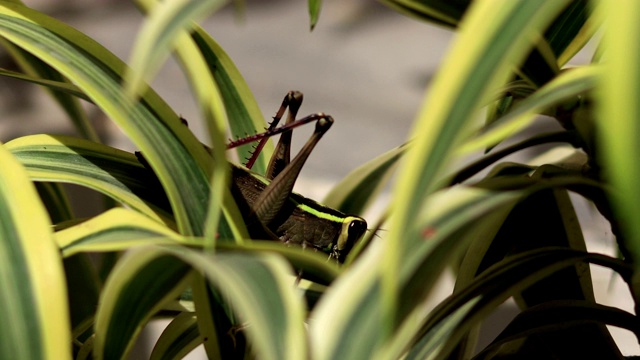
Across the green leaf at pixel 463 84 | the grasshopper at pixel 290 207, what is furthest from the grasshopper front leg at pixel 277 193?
the green leaf at pixel 463 84

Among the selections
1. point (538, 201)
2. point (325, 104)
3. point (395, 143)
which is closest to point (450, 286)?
point (395, 143)

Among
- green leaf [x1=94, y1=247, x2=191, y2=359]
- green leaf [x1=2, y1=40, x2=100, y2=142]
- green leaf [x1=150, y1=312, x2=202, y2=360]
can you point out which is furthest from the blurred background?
green leaf [x1=94, y1=247, x2=191, y2=359]

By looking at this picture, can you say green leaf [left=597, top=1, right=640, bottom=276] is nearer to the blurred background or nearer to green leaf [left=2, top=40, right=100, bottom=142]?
green leaf [left=2, top=40, right=100, bottom=142]

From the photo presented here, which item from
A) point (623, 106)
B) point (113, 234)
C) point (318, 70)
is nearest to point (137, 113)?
point (113, 234)

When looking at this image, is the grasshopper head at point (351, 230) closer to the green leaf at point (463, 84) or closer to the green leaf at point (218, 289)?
the green leaf at point (218, 289)

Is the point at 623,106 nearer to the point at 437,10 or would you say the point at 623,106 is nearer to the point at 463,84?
the point at 463,84

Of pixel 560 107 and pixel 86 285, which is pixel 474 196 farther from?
pixel 86 285
